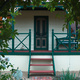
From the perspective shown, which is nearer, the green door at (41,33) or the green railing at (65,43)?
the green railing at (65,43)

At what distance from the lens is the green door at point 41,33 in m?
11.0

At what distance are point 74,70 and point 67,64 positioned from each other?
1.69 feet

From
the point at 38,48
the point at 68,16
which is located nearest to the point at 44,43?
the point at 38,48

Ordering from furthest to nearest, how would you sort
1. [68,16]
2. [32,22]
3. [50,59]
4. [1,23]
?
[32,22] < [50,59] < [68,16] < [1,23]

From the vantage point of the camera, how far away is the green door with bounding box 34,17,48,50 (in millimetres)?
11039

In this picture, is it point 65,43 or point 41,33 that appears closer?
point 65,43

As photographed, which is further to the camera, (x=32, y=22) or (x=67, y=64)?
(x=32, y=22)

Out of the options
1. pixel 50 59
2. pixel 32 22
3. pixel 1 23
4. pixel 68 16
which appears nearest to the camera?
pixel 1 23

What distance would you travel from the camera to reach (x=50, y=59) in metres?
8.67

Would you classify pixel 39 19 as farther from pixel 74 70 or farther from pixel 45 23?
pixel 74 70

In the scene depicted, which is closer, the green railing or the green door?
the green railing

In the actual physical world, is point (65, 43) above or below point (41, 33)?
below

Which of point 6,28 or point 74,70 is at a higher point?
point 6,28

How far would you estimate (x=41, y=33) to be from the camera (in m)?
11.1
